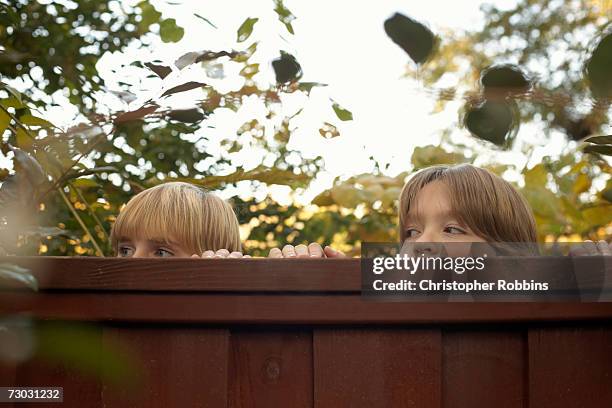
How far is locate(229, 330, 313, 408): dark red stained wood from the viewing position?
2.72 feet

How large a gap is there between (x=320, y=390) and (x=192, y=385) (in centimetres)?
14

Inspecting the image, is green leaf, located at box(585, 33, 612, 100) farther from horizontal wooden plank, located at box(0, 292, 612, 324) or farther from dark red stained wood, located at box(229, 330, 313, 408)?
dark red stained wood, located at box(229, 330, 313, 408)

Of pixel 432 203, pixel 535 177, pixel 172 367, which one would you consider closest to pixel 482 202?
pixel 432 203

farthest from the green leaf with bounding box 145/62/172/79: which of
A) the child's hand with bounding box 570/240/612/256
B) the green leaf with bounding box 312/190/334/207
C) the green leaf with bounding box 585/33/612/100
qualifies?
the green leaf with bounding box 312/190/334/207

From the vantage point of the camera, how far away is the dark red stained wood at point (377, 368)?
0.82m

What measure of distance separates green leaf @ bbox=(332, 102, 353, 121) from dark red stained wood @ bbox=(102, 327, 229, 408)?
1.74 ft

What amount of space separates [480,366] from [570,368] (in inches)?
4.0

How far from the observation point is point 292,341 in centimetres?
83

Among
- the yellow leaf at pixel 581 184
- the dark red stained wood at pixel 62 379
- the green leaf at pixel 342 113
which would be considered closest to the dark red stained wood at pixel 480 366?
the dark red stained wood at pixel 62 379

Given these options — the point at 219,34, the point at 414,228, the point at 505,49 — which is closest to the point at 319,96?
the point at 219,34

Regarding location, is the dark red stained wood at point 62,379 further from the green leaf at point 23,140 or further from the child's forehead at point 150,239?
the child's forehead at point 150,239

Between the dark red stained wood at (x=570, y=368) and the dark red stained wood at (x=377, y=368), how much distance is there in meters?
0.11

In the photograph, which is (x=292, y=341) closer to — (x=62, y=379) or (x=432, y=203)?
(x=62, y=379)

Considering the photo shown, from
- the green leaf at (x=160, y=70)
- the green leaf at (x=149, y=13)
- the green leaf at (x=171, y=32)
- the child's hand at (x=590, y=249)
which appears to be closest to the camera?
the green leaf at (x=160, y=70)
